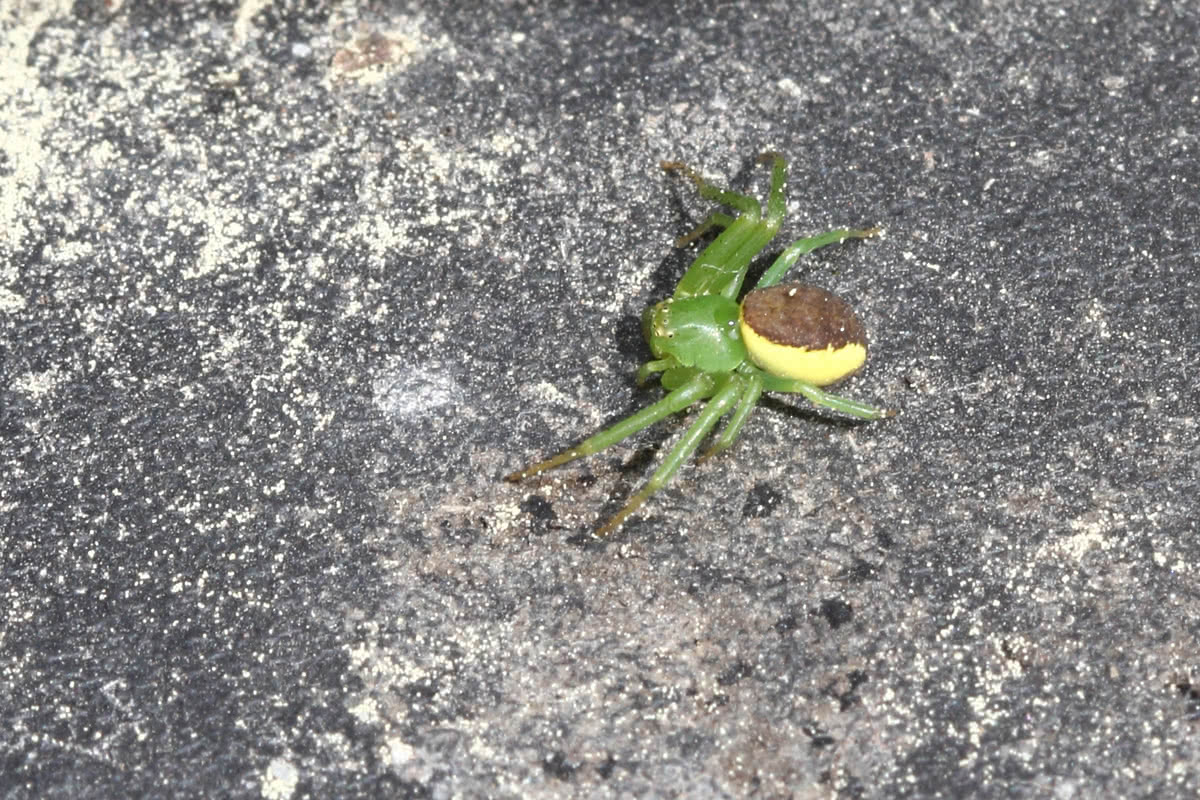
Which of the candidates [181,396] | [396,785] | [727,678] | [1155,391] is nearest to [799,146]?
[1155,391]

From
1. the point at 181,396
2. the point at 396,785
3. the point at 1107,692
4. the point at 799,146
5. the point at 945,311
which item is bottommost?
the point at 396,785

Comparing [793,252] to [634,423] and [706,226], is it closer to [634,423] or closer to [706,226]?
[706,226]

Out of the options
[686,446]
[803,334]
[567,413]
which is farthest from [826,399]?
[567,413]

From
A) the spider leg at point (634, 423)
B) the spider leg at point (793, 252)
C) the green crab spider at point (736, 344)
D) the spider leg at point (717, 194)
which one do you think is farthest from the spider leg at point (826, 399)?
the spider leg at point (717, 194)

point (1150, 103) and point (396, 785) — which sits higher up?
point (1150, 103)

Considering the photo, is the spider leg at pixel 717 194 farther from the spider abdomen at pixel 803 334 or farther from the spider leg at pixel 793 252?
the spider abdomen at pixel 803 334

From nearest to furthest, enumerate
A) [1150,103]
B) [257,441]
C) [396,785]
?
[396,785] → [257,441] → [1150,103]

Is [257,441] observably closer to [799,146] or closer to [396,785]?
[396,785]
